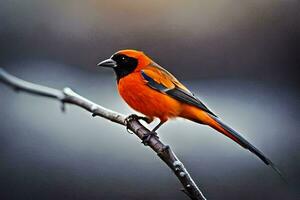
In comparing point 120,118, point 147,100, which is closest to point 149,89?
point 147,100

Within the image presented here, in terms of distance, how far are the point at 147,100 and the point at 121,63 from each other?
98 millimetres

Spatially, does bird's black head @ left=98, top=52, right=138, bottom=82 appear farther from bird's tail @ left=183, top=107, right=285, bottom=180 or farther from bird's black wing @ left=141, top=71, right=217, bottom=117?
bird's tail @ left=183, top=107, right=285, bottom=180

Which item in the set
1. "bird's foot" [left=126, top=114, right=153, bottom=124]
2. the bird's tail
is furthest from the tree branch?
the bird's tail

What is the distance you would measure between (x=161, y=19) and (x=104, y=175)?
0.42 metres

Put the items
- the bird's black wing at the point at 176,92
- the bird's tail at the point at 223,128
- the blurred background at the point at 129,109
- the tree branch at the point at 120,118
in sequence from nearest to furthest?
the tree branch at the point at 120,118
the bird's tail at the point at 223,128
the bird's black wing at the point at 176,92
the blurred background at the point at 129,109

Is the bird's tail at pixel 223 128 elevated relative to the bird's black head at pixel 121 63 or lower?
lower

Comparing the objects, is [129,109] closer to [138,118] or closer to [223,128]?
[138,118]

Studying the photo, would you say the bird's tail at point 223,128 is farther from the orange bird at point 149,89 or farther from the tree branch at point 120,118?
the tree branch at point 120,118

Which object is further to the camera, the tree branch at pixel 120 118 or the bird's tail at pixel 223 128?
the bird's tail at pixel 223 128

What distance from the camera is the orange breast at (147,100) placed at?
1.05m

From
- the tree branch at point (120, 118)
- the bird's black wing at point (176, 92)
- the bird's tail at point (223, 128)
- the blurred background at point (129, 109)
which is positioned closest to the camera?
the tree branch at point (120, 118)

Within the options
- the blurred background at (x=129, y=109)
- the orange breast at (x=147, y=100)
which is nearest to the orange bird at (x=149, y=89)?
the orange breast at (x=147, y=100)

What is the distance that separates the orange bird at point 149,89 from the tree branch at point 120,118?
54 mm

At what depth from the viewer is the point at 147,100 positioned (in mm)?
1058
